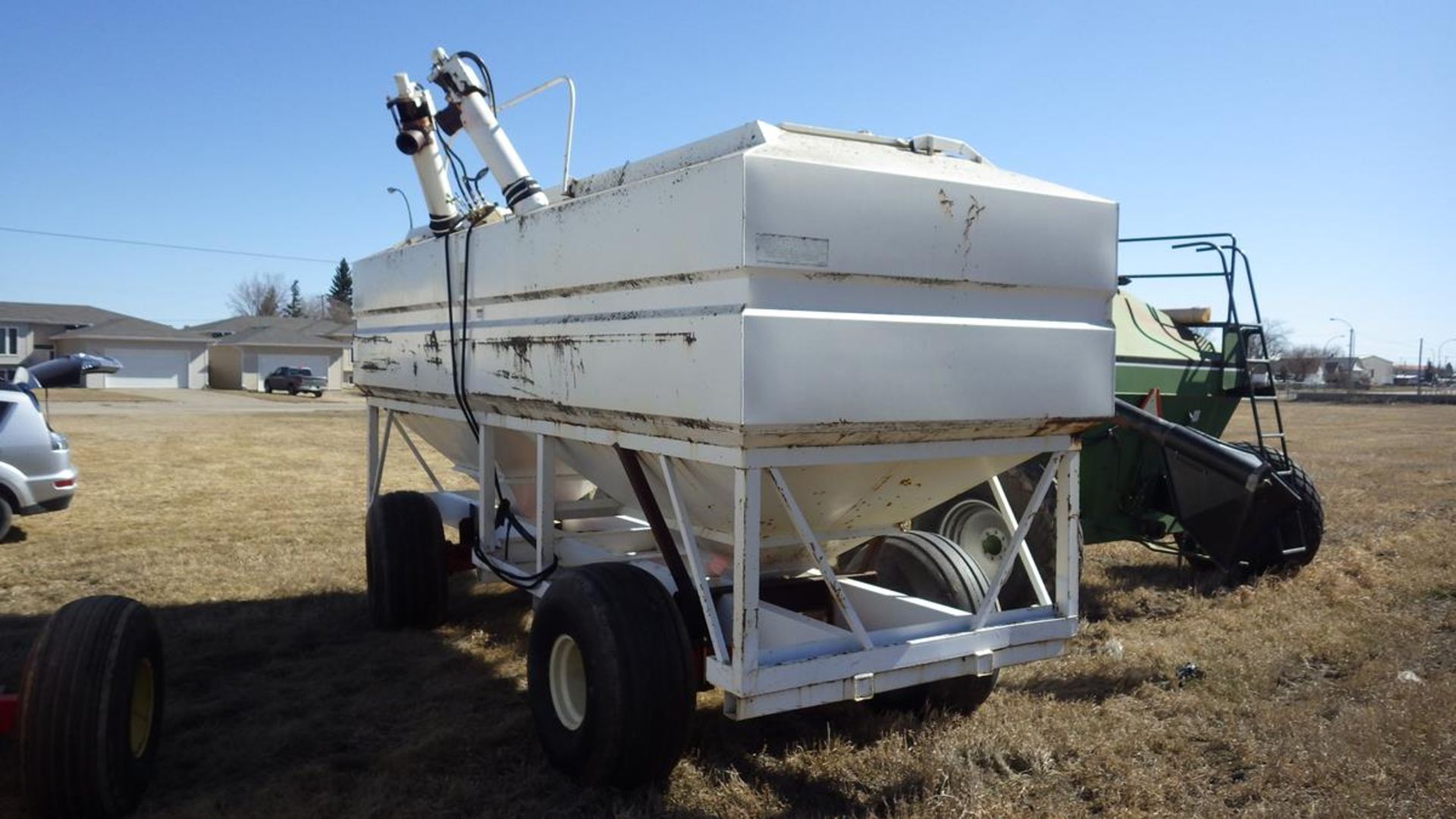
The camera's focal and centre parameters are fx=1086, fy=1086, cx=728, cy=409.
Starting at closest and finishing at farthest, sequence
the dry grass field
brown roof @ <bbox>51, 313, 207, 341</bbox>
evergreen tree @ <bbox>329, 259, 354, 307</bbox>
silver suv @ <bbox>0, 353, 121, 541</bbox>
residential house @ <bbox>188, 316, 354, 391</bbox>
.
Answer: the dry grass field, silver suv @ <bbox>0, 353, 121, 541</bbox>, brown roof @ <bbox>51, 313, 207, 341</bbox>, residential house @ <bbox>188, 316, 354, 391</bbox>, evergreen tree @ <bbox>329, 259, 354, 307</bbox>

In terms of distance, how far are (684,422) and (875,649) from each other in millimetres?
1149

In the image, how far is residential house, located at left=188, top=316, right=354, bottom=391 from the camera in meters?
53.5

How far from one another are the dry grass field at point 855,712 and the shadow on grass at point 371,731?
0.05 feet

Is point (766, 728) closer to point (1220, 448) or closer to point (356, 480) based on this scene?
point (1220, 448)

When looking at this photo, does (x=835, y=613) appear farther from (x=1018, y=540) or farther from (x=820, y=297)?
(x=820, y=297)

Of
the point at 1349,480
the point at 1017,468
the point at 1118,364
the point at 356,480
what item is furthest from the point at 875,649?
the point at 1349,480

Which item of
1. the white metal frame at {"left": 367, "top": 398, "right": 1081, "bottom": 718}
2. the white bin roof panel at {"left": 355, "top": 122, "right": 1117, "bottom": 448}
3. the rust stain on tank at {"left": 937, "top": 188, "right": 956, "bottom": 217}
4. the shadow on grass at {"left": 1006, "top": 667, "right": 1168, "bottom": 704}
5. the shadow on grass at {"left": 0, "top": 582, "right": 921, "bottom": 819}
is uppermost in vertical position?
the rust stain on tank at {"left": 937, "top": 188, "right": 956, "bottom": 217}

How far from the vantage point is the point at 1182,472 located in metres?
7.25

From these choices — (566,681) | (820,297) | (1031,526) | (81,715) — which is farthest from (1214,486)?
(81,715)

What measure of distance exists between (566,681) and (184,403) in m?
38.2

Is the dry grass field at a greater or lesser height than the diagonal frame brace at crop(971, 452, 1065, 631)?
lesser

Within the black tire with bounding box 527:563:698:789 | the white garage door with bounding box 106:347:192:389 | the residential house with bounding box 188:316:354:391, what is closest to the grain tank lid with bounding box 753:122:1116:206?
the black tire with bounding box 527:563:698:789

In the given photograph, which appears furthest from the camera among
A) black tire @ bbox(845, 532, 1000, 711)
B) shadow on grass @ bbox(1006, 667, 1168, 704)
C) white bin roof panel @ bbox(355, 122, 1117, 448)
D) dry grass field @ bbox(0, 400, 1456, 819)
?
shadow on grass @ bbox(1006, 667, 1168, 704)

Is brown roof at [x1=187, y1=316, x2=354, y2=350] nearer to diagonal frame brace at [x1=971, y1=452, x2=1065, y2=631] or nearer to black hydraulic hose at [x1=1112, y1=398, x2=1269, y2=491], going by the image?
black hydraulic hose at [x1=1112, y1=398, x2=1269, y2=491]
